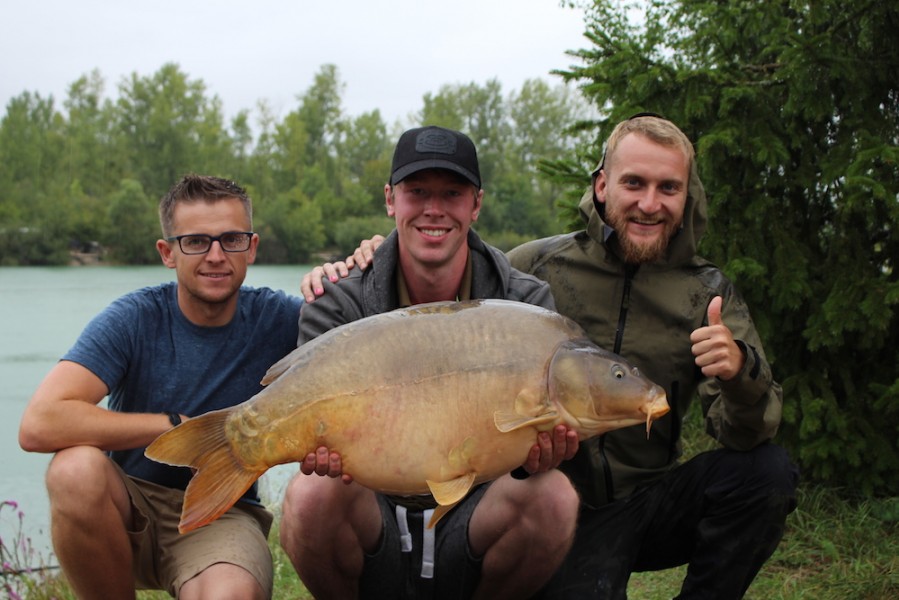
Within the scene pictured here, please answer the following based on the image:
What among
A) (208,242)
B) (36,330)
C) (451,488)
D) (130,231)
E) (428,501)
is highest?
(208,242)

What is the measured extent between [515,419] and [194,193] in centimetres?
108

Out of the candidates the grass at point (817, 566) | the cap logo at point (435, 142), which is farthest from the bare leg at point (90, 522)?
the cap logo at point (435, 142)

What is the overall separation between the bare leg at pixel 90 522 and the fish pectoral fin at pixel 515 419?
0.88 meters

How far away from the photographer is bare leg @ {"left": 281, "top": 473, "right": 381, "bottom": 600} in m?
1.87

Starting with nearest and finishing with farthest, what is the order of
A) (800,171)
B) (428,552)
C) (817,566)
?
(428,552), (817,566), (800,171)

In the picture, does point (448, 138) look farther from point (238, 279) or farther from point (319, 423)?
point (319, 423)

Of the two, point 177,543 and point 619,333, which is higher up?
point 619,333

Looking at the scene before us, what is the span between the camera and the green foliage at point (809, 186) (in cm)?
294

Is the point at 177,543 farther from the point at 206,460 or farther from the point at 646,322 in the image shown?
the point at 646,322

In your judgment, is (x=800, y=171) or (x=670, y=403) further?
(x=800, y=171)

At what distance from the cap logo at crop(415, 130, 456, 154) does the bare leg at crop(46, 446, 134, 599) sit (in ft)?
3.23

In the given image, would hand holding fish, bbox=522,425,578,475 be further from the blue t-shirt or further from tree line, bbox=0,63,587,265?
tree line, bbox=0,63,587,265

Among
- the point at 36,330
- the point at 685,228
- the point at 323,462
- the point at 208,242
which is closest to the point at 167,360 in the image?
the point at 208,242

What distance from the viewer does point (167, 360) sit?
213 centimetres
